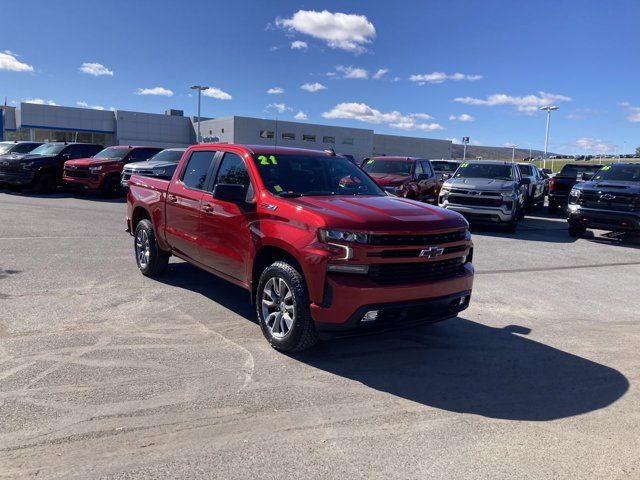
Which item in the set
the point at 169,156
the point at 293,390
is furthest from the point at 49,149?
the point at 293,390

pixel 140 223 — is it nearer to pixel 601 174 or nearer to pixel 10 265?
pixel 10 265

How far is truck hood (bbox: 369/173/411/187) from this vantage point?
1395 cm

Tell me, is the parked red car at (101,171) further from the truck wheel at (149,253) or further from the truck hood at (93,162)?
the truck wheel at (149,253)

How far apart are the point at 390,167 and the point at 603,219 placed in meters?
5.71

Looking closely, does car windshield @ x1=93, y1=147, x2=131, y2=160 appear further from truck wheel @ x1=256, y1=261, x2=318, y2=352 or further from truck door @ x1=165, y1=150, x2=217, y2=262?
truck wheel @ x1=256, y1=261, x2=318, y2=352

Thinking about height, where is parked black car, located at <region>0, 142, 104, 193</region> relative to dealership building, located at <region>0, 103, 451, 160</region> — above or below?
below

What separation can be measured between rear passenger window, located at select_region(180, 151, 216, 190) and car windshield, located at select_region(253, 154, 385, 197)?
88 centimetres

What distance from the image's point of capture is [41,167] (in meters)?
18.2

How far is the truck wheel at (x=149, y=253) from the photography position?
7012 millimetres

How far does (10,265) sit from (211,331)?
13.7 feet

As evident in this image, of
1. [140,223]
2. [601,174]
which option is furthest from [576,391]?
[601,174]

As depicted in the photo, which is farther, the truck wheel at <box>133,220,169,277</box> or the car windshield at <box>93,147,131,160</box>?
the car windshield at <box>93,147,131,160</box>

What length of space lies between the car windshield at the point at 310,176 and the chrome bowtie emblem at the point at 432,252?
50.9 inches

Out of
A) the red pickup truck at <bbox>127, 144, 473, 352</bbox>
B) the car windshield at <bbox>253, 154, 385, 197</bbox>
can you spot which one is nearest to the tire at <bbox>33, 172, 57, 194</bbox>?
the red pickup truck at <bbox>127, 144, 473, 352</bbox>
